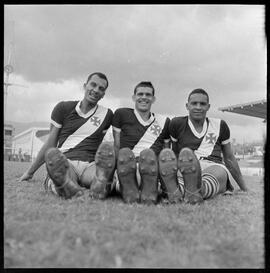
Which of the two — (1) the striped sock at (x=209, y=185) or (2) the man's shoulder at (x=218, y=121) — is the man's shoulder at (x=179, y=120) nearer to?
(2) the man's shoulder at (x=218, y=121)

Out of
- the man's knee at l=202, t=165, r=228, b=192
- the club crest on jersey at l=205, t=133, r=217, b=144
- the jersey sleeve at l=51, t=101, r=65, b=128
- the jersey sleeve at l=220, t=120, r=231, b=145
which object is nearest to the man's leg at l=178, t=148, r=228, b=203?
the man's knee at l=202, t=165, r=228, b=192

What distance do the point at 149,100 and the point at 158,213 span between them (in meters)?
1.58

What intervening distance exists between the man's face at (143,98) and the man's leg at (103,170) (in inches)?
39.3

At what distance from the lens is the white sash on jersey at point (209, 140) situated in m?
3.27

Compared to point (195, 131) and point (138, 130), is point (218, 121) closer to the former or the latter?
point (195, 131)

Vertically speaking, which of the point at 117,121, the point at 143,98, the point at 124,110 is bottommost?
the point at 117,121

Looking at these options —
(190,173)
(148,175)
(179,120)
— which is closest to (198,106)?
(179,120)

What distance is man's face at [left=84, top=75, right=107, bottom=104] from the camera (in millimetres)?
3398

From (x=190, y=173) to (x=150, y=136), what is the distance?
95 centimetres

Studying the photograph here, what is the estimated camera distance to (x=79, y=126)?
3.38 m

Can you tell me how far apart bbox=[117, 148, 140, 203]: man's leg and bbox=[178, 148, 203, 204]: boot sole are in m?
0.38
